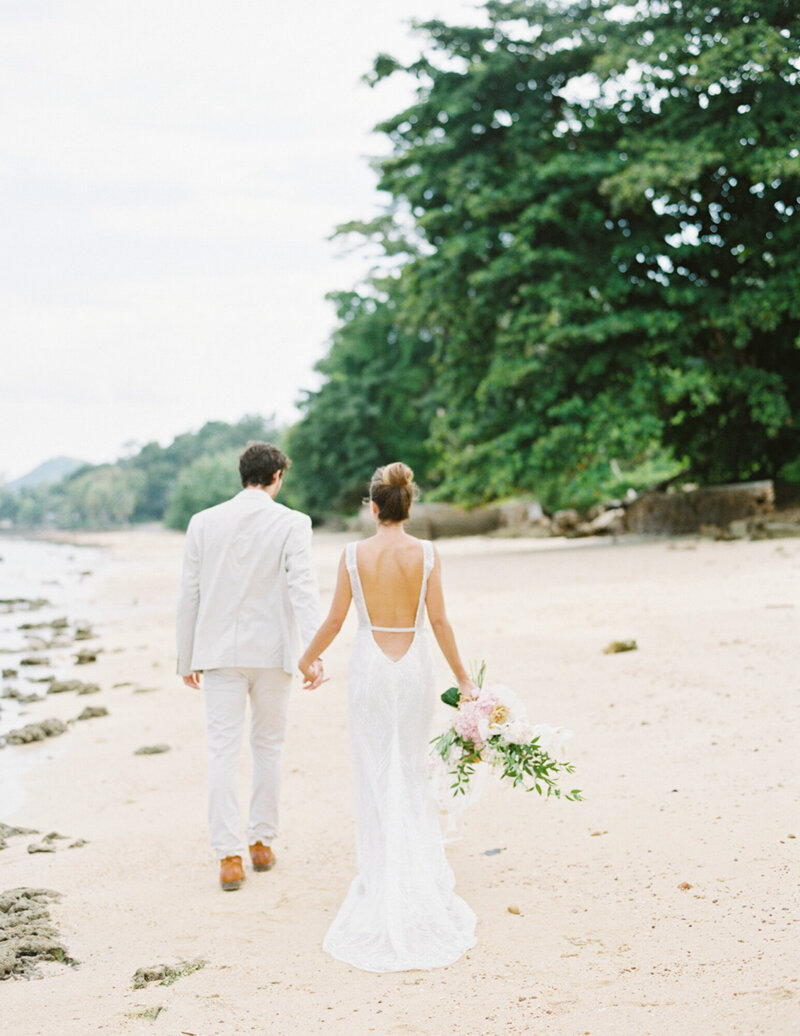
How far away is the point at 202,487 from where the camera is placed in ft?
317

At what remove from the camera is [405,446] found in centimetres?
4525

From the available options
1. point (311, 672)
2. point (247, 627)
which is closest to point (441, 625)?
point (311, 672)

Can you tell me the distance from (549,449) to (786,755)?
609 inches

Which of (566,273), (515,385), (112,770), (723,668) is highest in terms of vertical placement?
(566,273)

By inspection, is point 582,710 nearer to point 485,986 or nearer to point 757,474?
point 485,986

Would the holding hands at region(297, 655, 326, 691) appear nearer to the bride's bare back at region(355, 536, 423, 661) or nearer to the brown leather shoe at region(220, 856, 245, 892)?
the bride's bare back at region(355, 536, 423, 661)

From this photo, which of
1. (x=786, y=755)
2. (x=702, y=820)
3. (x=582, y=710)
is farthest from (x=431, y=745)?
(x=582, y=710)

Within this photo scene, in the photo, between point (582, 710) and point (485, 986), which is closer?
point (485, 986)

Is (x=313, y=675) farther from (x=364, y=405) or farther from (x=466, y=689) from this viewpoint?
(x=364, y=405)

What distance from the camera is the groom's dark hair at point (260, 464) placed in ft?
17.4

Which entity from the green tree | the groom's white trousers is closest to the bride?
the groom's white trousers

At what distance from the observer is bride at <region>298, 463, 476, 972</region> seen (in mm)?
4359

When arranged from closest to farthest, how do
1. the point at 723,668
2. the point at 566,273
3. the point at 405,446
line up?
the point at 723,668
the point at 566,273
the point at 405,446

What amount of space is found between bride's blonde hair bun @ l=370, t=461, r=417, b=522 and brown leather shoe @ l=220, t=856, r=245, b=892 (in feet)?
6.32
